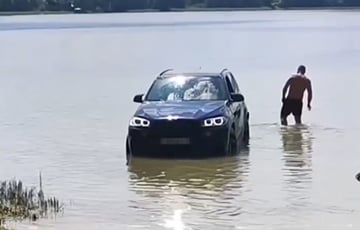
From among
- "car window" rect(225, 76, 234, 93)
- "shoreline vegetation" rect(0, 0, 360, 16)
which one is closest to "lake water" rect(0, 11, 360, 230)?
"car window" rect(225, 76, 234, 93)

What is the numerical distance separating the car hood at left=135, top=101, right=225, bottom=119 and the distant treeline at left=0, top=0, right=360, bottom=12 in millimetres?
116414

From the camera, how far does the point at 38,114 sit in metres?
29.0

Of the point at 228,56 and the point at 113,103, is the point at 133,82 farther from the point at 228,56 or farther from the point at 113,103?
the point at 228,56

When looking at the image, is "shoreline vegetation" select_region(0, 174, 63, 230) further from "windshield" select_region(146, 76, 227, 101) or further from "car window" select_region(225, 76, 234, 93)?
"car window" select_region(225, 76, 234, 93)

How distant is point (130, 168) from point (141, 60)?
4107cm

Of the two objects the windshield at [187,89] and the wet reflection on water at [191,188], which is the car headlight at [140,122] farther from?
the windshield at [187,89]

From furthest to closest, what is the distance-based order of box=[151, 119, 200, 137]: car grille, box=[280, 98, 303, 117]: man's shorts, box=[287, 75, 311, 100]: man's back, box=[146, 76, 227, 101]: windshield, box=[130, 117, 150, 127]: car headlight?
box=[280, 98, 303, 117]: man's shorts
box=[287, 75, 311, 100]: man's back
box=[146, 76, 227, 101]: windshield
box=[130, 117, 150, 127]: car headlight
box=[151, 119, 200, 137]: car grille

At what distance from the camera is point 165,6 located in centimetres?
14888

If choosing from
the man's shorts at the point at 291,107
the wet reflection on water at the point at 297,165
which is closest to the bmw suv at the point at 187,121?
the wet reflection on water at the point at 297,165

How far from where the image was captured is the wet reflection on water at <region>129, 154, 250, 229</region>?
13141mm

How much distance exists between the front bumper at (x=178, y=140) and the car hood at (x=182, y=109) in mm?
188

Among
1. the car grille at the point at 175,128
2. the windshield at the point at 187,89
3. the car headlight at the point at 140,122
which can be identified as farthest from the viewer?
the windshield at the point at 187,89

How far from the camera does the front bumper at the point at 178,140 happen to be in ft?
57.8

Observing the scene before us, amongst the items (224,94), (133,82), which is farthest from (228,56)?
(224,94)
